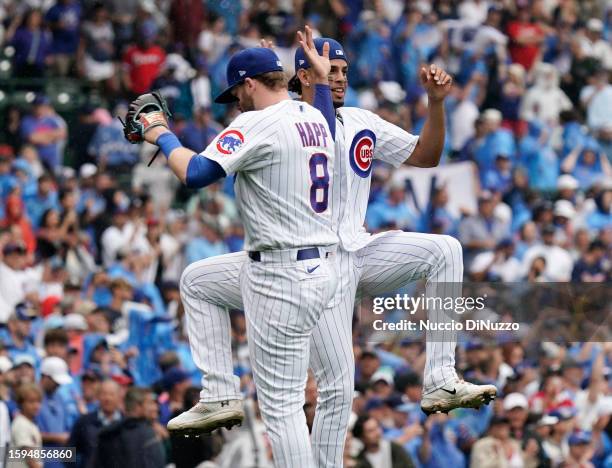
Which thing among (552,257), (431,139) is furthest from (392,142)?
(552,257)

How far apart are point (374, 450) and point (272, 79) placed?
435cm

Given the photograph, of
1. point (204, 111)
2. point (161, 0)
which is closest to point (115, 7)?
point (161, 0)

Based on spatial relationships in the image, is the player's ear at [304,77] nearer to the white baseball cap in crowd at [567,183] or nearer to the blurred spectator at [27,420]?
the blurred spectator at [27,420]

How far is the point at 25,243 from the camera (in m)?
15.1

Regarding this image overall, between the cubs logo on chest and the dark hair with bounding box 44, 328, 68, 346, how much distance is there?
4.73 metres

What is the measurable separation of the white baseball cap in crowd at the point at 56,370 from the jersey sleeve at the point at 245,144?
→ 4.68 m

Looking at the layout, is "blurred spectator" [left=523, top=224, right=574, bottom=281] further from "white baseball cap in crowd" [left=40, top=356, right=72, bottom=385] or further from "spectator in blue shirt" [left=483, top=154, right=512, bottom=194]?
"white baseball cap in crowd" [left=40, top=356, right=72, bottom=385]

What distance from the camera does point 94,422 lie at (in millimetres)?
11031

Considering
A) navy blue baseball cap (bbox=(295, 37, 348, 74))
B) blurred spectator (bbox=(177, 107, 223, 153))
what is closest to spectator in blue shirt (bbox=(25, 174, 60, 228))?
blurred spectator (bbox=(177, 107, 223, 153))

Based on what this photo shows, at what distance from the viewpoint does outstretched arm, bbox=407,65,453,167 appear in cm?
826

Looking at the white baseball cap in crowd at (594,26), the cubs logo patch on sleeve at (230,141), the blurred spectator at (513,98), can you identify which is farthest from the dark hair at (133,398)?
the white baseball cap in crowd at (594,26)

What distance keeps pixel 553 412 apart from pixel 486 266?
151 inches

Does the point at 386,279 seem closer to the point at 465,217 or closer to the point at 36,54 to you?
the point at 465,217

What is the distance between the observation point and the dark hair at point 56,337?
40.9ft
